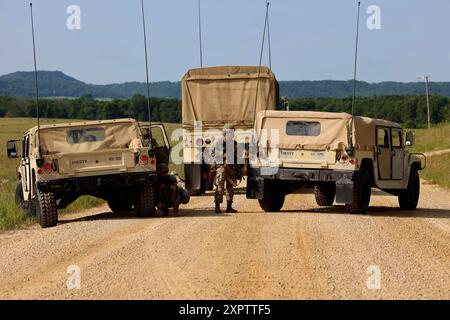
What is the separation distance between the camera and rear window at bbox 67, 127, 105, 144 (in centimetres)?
1788

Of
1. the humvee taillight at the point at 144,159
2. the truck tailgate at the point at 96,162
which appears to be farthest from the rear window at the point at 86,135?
the humvee taillight at the point at 144,159

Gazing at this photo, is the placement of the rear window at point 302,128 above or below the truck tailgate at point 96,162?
above

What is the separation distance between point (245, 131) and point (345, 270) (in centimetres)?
1332

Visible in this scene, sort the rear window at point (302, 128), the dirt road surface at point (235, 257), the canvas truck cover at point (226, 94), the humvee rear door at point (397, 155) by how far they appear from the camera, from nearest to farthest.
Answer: the dirt road surface at point (235, 257) < the rear window at point (302, 128) < the humvee rear door at point (397, 155) < the canvas truck cover at point (226, 94)

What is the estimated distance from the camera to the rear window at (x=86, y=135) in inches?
704

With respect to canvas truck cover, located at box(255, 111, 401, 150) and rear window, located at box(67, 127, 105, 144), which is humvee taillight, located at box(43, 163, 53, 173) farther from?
canvas truck cover, located at box(255, 111, 401, 150)

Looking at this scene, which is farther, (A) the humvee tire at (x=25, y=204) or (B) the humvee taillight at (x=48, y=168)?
(A) the humvee tire at (x=25, y=204)

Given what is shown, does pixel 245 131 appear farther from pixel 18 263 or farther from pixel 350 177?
pixel 18 263

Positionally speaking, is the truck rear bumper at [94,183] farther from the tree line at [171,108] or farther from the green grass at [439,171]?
the tree line at [171,108]

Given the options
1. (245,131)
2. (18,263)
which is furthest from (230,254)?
(245,131)

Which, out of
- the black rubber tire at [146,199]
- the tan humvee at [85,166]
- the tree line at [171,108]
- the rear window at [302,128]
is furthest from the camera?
the tree line at [171,108]

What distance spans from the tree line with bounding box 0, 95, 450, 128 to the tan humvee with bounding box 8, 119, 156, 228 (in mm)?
105660

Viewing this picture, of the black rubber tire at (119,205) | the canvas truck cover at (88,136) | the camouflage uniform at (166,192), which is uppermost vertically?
the canvas truck cover at (88,136)

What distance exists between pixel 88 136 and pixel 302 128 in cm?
403
